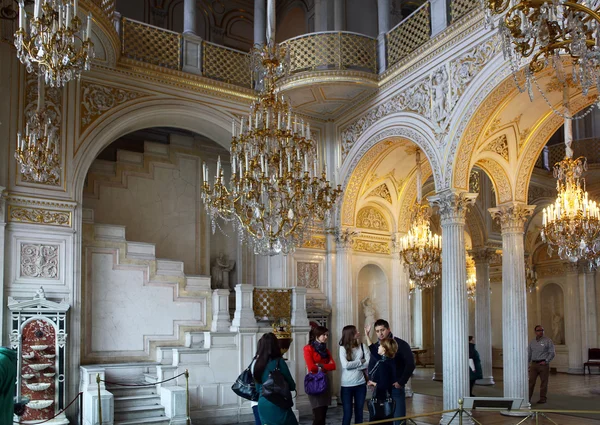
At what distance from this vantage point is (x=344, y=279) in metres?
12.1

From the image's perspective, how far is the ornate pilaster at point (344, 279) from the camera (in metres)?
11.9

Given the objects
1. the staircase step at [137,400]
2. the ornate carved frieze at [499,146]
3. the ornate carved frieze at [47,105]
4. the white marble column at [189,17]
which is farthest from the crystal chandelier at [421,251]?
the ornate carved frieze at [47,105]

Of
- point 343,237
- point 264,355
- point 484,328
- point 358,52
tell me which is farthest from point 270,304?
point 484,328

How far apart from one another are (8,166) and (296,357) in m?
5.40

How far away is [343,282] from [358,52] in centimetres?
439

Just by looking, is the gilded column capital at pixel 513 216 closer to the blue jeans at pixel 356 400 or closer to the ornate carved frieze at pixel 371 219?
the ornate carved frieze at pixel 371 219

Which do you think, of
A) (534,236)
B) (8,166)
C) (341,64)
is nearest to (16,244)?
(8,166)

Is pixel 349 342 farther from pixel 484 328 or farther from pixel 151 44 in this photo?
pixel 484 328

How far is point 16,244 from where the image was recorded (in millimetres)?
9070

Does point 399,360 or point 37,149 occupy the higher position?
point 37,149

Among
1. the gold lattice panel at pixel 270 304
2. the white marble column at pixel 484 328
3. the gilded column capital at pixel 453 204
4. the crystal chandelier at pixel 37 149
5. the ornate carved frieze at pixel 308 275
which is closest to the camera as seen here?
the crystal chandelier at pixel 37 149

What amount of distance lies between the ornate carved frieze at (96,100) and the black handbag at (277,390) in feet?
21.6

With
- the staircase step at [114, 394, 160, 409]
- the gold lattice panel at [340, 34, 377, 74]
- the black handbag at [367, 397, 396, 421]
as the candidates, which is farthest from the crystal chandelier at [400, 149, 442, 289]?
the black handbag at [367, 397, 396, 421]

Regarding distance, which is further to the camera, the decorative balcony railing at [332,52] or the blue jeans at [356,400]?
the decorative balcony railing at [332,52]
